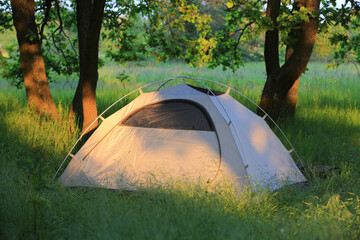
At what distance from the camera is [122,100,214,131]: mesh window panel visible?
5.17 meters

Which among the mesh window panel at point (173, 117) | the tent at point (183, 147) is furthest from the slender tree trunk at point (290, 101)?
the mesh window panel at point (173, 117)

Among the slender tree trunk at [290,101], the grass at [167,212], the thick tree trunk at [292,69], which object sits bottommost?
the grass at [167,212]

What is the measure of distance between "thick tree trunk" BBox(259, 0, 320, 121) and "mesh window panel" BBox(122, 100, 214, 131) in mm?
3051

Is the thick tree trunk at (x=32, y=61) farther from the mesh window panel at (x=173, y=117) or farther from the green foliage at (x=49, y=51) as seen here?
the mesh window panel at (x=173, y=117)

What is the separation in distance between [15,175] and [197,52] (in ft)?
17.0

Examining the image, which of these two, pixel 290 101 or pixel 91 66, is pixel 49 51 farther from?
pixel 290 101

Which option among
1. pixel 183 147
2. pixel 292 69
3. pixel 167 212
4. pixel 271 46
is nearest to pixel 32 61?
pixel 183 147

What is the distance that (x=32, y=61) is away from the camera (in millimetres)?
7238

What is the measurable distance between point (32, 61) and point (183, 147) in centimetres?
379

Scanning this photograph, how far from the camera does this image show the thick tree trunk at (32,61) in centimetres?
714

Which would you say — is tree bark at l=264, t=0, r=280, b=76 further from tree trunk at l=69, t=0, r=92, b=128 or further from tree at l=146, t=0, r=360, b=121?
tree trunk at l=69, t=0, r=92, b=128

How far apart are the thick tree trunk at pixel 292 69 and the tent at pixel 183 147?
239 centimetres

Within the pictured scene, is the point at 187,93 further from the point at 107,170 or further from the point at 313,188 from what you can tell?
the point at 313,188

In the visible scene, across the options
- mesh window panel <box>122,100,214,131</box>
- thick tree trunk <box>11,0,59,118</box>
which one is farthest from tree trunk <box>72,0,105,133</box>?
mesh window panel <box>122,100,214,131</box>
